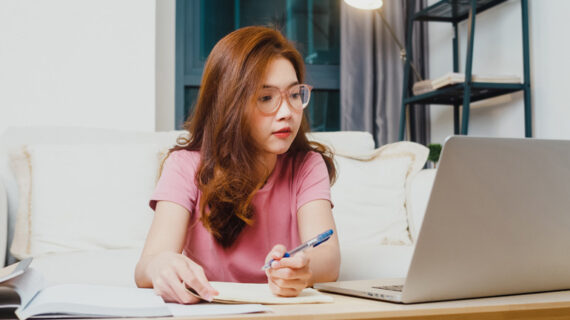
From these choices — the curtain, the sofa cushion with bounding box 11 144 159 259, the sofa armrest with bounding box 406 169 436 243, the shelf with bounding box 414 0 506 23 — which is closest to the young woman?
the sofa cushion with bounding box 11 144 159 259

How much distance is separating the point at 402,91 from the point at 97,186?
180 centimetres

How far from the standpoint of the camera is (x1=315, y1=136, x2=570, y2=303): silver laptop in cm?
53

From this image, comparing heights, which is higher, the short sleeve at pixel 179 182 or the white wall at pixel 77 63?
the white wall at pixel 77 63

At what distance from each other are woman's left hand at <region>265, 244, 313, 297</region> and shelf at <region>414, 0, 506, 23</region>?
213 cm

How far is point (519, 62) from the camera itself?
2352 mm

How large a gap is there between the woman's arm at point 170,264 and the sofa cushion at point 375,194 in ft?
2.98

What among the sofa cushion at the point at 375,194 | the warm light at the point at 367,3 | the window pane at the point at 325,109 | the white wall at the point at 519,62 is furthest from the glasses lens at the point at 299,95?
the window pane at the point at 325,109

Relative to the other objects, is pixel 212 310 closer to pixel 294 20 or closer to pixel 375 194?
pixel 375 194

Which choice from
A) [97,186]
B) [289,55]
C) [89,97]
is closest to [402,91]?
Result: [89,97]

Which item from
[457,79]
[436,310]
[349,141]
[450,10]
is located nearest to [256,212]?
[436,310]

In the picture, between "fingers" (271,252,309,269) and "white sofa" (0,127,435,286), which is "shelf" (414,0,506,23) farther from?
"fingers" (271,252,309,269)

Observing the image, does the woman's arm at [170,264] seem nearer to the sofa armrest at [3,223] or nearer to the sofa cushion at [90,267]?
the sofa cushion at [90,267]

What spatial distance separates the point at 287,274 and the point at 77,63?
2054mm

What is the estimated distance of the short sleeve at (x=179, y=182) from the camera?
99cm
